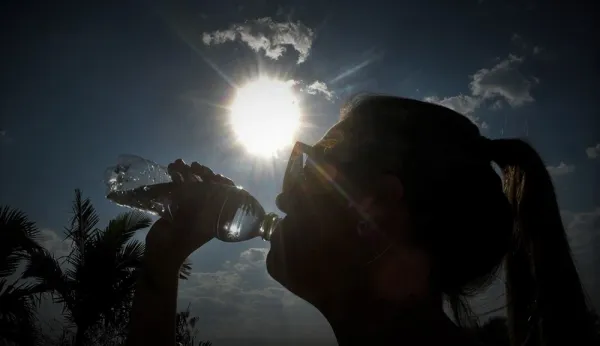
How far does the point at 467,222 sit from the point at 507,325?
1.76 ft

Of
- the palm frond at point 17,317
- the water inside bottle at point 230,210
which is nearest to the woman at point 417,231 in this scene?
the water inside bottle at point 230,210

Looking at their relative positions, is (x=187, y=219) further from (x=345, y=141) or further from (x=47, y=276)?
(x=47, y=276)

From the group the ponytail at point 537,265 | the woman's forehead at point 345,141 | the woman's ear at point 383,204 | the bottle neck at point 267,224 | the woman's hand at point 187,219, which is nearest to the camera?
the ponytail at point 537,265

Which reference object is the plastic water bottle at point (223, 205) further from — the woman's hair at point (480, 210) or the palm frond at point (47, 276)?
the palm frond at point (47, 276)

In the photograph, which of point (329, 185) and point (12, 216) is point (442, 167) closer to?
point (329, 185)

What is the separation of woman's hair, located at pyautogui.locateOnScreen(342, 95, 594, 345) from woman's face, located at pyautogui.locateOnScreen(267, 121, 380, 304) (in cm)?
25

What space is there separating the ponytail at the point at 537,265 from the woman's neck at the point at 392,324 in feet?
1.07

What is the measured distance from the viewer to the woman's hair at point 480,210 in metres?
1.35

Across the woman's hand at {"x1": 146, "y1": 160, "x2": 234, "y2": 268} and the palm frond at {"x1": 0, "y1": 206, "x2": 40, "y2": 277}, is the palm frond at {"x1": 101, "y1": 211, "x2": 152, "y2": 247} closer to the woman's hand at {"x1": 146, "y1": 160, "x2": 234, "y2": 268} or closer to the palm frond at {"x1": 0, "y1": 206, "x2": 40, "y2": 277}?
the palm frond at {"x1": 0, "y1": 206, "x2": 40, "y2": 277}

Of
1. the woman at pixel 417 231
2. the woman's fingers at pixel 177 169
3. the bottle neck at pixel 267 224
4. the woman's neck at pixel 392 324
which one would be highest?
the woman's fingers at pixel 177 169

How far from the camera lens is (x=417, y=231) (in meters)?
1.48

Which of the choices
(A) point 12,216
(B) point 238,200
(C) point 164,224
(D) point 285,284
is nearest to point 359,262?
(D) point 285,284

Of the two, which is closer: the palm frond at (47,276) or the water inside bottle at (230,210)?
the water inside bottle at (230,210)

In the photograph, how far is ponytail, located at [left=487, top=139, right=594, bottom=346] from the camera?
1.27 meters
